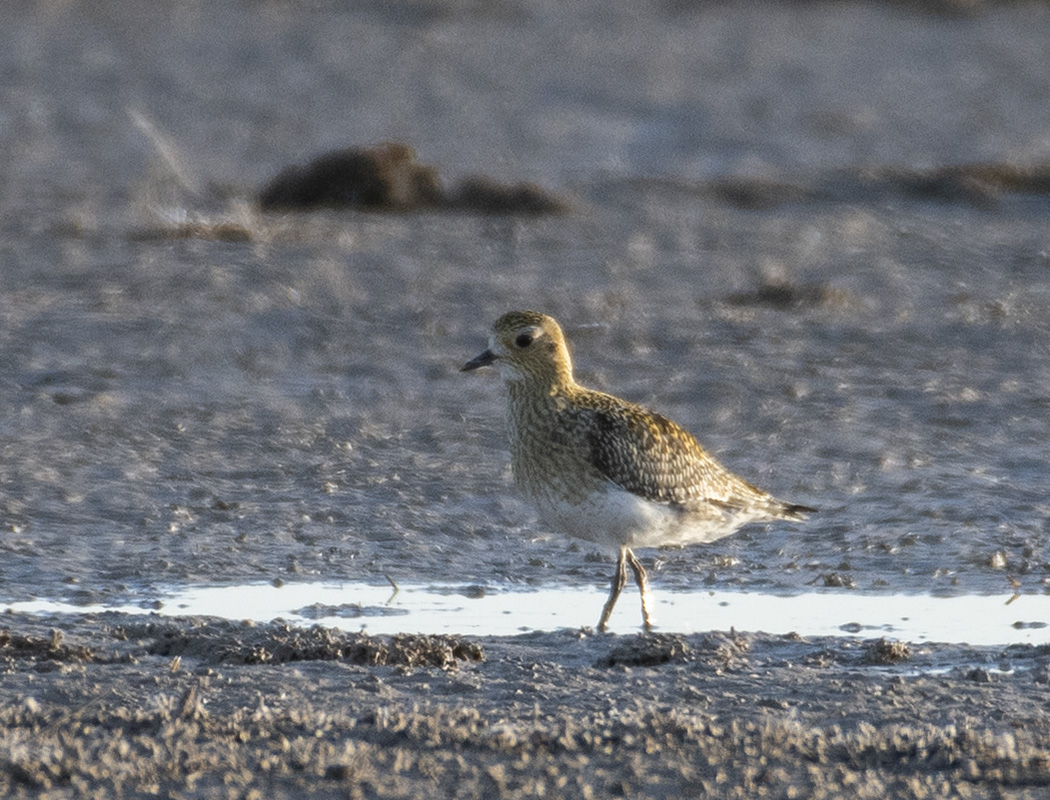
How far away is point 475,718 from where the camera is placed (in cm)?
649

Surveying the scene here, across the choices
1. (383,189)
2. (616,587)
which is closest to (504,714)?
(616,587)

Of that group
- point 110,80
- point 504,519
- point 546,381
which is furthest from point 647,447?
point 110,80

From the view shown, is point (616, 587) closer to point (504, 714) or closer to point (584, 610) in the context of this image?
point (584, 610)

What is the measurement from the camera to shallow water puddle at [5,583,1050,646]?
27.2 feet

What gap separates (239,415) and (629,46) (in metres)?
18.9

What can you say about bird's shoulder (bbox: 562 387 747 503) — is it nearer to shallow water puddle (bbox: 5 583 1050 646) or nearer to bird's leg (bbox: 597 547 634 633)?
bird's leg (bbox: 597 547 634 633)

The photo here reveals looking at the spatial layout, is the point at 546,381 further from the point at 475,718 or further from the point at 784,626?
the point at 475,718

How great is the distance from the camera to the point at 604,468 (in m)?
8.35

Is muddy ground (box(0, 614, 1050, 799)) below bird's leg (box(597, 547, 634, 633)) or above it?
below

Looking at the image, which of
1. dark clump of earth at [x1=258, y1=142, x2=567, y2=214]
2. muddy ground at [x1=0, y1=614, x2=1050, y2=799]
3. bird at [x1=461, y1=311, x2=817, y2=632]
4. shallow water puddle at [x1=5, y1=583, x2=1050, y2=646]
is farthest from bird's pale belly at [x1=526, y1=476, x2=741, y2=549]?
dark clump of earth at [x1=258, y1=142, x2=567, y2=214]

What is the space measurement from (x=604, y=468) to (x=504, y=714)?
6.26ft

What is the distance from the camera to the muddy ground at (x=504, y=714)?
19.6ft

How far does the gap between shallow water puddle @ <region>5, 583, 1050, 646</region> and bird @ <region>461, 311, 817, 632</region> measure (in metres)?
0.29

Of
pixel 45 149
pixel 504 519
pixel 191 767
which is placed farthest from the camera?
pixel 45 149
